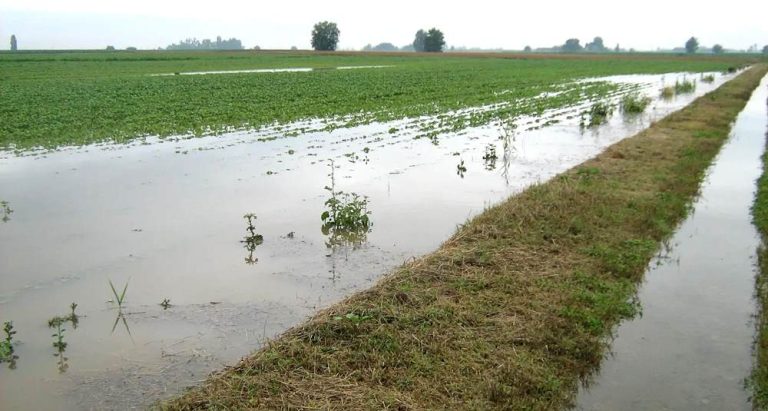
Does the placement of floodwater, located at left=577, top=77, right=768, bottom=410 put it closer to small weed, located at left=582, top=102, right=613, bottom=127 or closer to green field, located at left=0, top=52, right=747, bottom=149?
small weed, located at left=582, top=102, right=613, bottom=127

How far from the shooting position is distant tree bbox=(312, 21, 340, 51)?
118m

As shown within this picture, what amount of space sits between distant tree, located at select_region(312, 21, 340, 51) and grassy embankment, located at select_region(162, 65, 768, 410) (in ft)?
381

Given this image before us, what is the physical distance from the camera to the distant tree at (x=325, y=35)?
389 ft

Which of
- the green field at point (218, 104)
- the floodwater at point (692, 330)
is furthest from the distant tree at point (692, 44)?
the floodwater at point (692, 330)

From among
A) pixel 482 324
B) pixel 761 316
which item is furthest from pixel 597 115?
pixel 482 324

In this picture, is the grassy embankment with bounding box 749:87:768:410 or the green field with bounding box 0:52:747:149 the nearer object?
the grassy embankment with bounding box 749:87:768:410

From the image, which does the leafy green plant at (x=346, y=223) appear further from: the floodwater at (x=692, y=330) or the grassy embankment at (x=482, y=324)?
the floodwater at (x=692, y=330)

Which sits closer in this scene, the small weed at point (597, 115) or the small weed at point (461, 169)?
the small weed at point (461, 169)

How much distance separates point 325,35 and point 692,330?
→ 120083mm

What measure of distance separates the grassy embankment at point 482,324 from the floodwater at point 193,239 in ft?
2.51

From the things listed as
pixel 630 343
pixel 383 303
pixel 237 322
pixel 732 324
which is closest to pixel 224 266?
pixel 237 322

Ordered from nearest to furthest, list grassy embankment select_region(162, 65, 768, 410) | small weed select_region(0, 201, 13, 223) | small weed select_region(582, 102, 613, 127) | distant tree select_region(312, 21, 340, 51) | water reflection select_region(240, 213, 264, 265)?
grassy embankment select_region(162, 65, 768, 410) → water reflection select_region(240, 213, 264, 265) → small weed select_region(0, 201, 13, 223) → small weed select_region(582, 102, 613, 127) → distant tree select_region(312, 21, 340, 51)

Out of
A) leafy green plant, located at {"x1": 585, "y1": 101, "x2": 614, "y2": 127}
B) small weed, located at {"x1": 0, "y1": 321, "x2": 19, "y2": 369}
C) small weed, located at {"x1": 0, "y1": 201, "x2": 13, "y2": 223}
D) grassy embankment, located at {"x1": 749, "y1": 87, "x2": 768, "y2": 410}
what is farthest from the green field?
small weed, located at {"x1": 0, "y1": 321, "x2": 19, "y2": 369}

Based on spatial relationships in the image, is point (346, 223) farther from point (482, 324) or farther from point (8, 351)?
point (8, 351)
